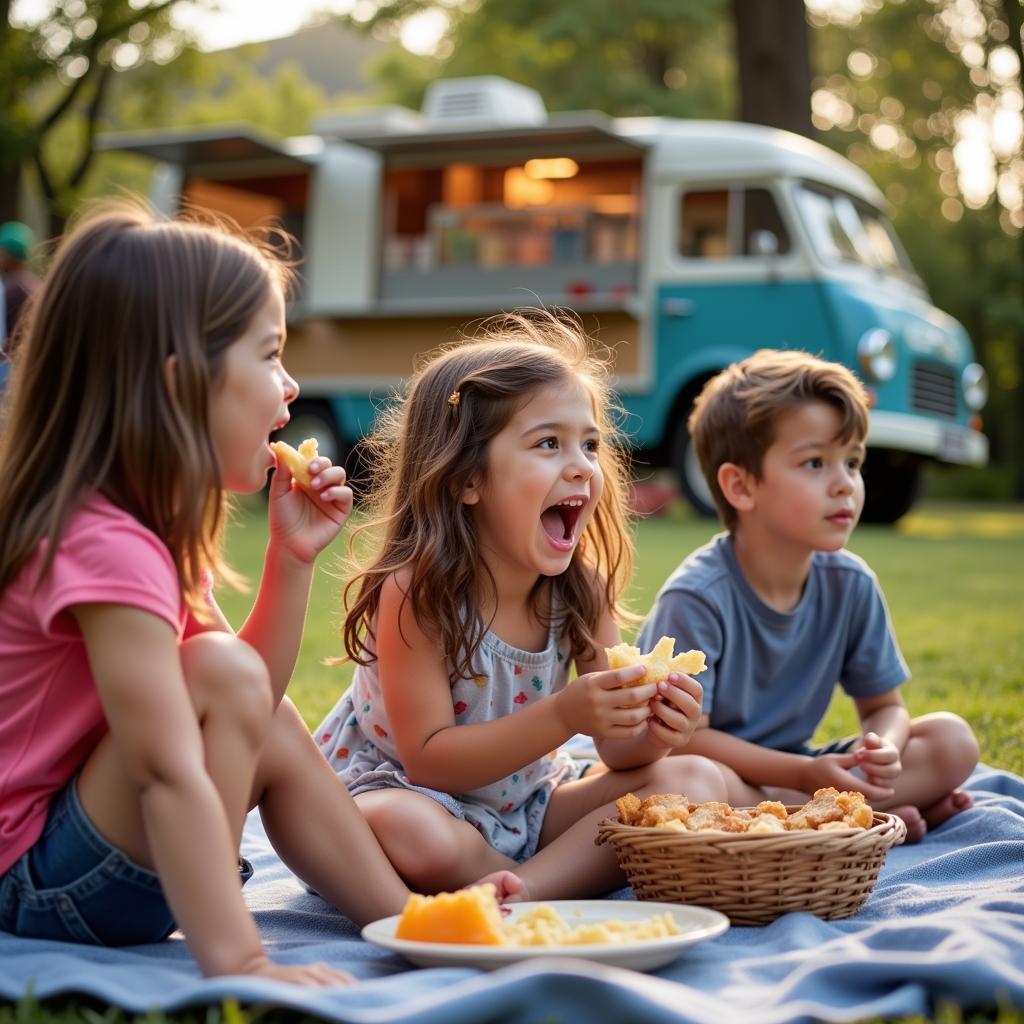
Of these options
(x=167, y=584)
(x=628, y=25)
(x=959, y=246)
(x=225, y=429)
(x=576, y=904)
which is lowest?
(x=576, y=904)

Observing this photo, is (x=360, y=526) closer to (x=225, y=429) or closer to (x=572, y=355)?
(x=572, y=355)

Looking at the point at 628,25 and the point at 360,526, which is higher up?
the point at 628,25

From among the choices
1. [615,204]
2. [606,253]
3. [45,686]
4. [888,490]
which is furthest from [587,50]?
[45,686]

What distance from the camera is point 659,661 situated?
2502 millimetres

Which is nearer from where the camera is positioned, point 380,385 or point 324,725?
point 324,725

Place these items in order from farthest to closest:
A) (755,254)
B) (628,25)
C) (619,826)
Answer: (628,25), (755,254), (619,826)

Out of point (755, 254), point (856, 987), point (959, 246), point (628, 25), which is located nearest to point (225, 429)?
point (856, 987)

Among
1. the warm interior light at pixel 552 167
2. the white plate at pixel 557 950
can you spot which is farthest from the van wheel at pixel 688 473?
the white plate at pixel 557 950

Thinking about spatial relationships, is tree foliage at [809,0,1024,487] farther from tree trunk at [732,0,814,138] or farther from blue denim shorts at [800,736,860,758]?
blue denim shorts at [800,736,860,758]

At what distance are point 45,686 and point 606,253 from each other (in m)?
11.0

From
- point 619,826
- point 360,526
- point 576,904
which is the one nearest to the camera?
point 576,904

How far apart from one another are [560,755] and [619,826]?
0.68 metres

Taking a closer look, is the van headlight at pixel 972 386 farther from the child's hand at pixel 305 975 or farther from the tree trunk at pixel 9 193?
the child's hand at pixel 305 975

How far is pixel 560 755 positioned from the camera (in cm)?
315
